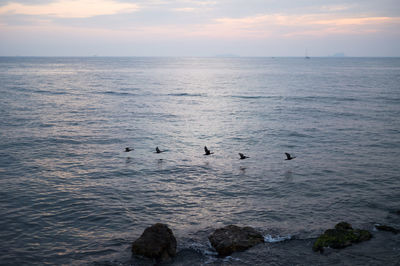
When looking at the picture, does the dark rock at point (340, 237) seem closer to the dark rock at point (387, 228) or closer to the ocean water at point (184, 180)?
the ocean water at point (184, 180)

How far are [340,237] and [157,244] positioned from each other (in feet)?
28.7

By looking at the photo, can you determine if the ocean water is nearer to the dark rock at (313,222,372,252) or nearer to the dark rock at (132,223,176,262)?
the dark rock at (132,223,176,262)

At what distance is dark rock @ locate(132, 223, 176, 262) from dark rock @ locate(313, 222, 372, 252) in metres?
6.78

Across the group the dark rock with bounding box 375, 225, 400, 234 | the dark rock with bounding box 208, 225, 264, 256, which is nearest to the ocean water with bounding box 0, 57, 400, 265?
the dark rock with bounding box 208, 225, 264, 256

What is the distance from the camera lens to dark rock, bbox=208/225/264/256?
48.7ft

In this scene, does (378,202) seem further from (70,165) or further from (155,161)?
(70,165)

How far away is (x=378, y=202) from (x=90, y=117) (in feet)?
130

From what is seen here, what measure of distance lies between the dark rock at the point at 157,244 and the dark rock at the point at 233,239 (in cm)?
209

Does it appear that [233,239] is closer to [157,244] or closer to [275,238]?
[275,238]

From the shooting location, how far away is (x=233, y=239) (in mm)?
15227

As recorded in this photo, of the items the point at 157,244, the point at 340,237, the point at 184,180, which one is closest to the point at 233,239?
the point at 157,244

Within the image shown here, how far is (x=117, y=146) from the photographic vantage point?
33062 mm

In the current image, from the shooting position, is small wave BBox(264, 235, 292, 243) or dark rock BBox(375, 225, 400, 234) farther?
dark rock BBox(375, 225, 400, 234)

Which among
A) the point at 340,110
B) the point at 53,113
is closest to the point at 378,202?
the point at 340,110
